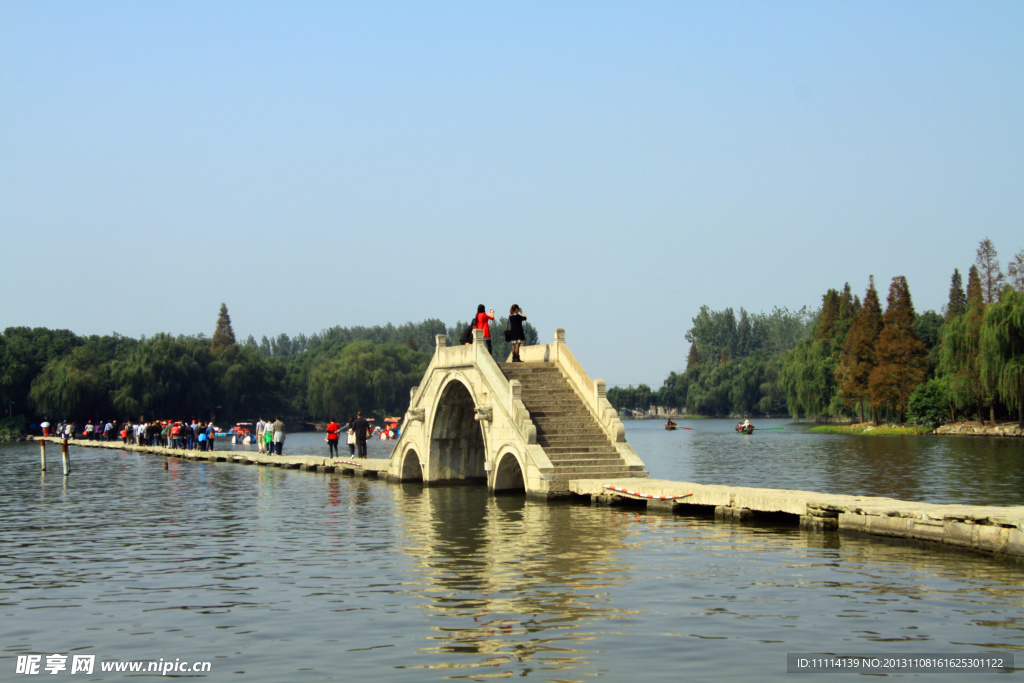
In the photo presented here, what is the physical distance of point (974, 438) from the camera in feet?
215

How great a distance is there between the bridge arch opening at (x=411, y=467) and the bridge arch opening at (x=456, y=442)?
1.49 meters

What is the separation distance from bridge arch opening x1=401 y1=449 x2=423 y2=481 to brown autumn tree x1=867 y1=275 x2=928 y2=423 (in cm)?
5260

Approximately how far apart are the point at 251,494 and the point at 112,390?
2506 inches

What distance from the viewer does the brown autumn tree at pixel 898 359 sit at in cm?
7869

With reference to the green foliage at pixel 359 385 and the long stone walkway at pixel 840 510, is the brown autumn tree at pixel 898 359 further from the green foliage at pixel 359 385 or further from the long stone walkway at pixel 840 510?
the long stone walkway at pixel 840 510

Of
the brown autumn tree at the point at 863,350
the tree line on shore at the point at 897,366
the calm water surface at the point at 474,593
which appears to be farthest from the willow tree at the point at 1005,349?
the calm water surface at the point at 474,593

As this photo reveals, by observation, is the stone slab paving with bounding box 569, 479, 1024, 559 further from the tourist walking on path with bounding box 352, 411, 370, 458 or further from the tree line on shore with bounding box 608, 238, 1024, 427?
the tree line on shore with bounding box 608, 238, 1024, 427

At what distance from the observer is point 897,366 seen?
78.8m

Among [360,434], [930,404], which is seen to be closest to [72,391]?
[360,434]

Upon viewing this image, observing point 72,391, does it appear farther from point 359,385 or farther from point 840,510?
point 840,510

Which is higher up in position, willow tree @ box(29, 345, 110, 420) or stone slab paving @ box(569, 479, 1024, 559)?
willow tree @ box(29, 345, 110, 420)

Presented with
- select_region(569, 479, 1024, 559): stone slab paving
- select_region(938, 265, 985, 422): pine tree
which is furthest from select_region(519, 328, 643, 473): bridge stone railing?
select_region(938, 265, 985, 422): pine tree

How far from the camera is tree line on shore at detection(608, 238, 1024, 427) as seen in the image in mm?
60938

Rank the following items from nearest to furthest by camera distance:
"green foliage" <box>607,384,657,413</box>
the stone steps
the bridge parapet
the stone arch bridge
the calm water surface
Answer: the calm water surface → the stone steps → the stone arch bridge → the bridge parapet → "green foliage" <box>607,384,657,413</box>
